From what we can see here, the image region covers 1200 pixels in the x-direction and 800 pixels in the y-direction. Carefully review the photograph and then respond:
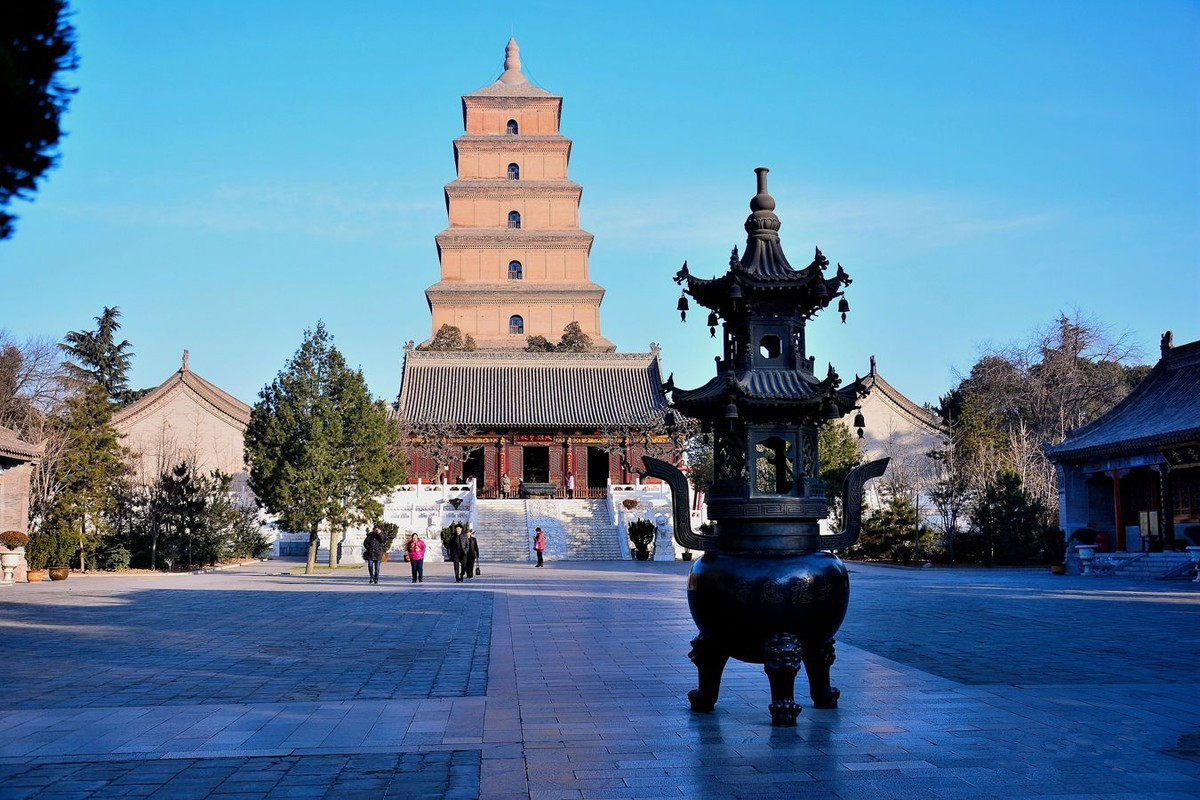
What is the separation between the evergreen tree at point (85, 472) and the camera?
26.8m

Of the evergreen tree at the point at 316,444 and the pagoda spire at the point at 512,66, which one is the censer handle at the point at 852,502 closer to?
the evergreen tree at the point at 316,444

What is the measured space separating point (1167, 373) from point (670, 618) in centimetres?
2022

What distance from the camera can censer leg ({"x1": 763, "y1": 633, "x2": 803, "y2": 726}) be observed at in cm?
698

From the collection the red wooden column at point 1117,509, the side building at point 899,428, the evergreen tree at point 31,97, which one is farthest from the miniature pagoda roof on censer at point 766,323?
the side building at point 899,428

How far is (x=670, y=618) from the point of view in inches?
562

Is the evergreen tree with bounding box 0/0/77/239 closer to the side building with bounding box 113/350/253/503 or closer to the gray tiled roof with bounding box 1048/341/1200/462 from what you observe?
the gray tiled roof with bounding box 1048/341/1200/462

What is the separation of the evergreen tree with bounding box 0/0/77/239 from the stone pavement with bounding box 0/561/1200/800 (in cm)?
326

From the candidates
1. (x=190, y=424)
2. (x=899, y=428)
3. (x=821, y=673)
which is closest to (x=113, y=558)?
(x=190, y=424)

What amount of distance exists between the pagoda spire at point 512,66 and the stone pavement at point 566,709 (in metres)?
45.1

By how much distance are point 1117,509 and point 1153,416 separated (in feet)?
8.42

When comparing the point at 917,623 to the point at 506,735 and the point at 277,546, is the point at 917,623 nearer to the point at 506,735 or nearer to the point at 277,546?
the point at 506,735

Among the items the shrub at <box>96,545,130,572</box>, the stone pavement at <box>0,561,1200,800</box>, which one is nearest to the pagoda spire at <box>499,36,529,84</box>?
the shrub at <box>96,545,130,572</box>

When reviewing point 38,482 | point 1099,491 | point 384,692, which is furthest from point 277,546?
point 384,692

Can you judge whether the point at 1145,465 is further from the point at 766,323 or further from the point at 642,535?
the point at 766,323
